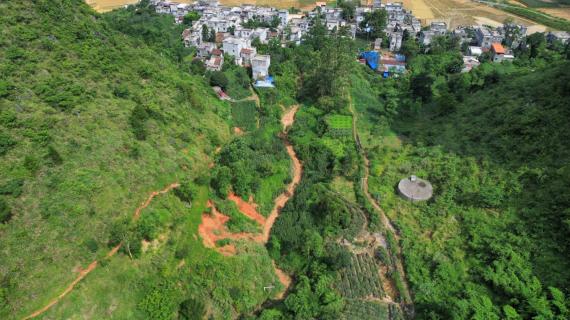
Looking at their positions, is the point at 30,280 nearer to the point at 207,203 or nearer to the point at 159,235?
the point at 159,235

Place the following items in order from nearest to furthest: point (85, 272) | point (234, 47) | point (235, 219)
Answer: point (85, 272)
point (235, 219)
point (234, 47)

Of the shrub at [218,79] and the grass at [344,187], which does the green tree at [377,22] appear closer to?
the shrub at [218,79]

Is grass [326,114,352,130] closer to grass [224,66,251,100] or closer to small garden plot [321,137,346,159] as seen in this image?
small garden plot [321,137,346,159]

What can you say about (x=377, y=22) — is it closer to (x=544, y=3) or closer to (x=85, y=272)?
(x=544, y=3)

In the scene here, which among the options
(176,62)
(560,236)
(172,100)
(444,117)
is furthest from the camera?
(176,62)

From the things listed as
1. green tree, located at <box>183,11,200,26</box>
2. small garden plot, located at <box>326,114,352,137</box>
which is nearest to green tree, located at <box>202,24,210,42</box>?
green tree, located at <box>183,11,200,26</box>

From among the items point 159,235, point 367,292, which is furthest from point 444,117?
point 159,235

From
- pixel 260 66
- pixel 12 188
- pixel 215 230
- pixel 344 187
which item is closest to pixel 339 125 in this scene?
pixel 344 187
